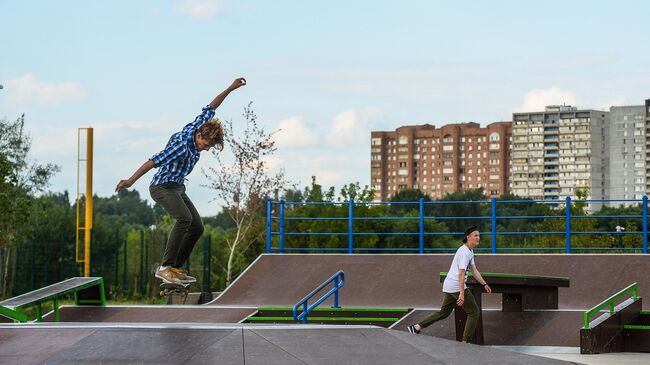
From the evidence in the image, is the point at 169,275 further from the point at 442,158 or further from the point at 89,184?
the point at 442,158

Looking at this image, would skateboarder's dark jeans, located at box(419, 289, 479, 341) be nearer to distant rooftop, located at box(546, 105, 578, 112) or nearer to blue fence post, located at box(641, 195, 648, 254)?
blue fence post, located at box(641, 195, 648, 254)

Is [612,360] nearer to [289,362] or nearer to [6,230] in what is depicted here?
[289,362]

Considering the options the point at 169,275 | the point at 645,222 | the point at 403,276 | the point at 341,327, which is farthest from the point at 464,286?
the point at 645,222

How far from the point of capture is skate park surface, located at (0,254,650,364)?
9.41m

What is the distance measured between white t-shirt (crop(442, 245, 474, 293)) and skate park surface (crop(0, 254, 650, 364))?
153 cm

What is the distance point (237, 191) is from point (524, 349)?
19.7 m

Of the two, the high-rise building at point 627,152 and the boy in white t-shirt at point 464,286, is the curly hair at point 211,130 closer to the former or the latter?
the boy in white t-shirt at point 464,286

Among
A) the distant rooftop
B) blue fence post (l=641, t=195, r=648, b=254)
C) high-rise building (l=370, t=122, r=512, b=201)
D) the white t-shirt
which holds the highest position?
the distant rooftop

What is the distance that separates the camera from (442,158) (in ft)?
573

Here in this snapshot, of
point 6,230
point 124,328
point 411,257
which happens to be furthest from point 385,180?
point 124,328

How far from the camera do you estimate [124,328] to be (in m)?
10.2

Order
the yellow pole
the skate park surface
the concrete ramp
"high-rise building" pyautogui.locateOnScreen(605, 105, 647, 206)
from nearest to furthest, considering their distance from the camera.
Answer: the skate park surface
the concrete ramp
the yellow pole
"high-rise building" pyautogui.locateOnScreen(605, 105, 647, 206)

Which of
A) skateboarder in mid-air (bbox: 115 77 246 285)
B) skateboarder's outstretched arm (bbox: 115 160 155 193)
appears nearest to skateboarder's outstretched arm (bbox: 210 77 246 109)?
skateboarder in mid-air (bbox: 115 77 246 285)

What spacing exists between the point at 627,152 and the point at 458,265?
502ft
